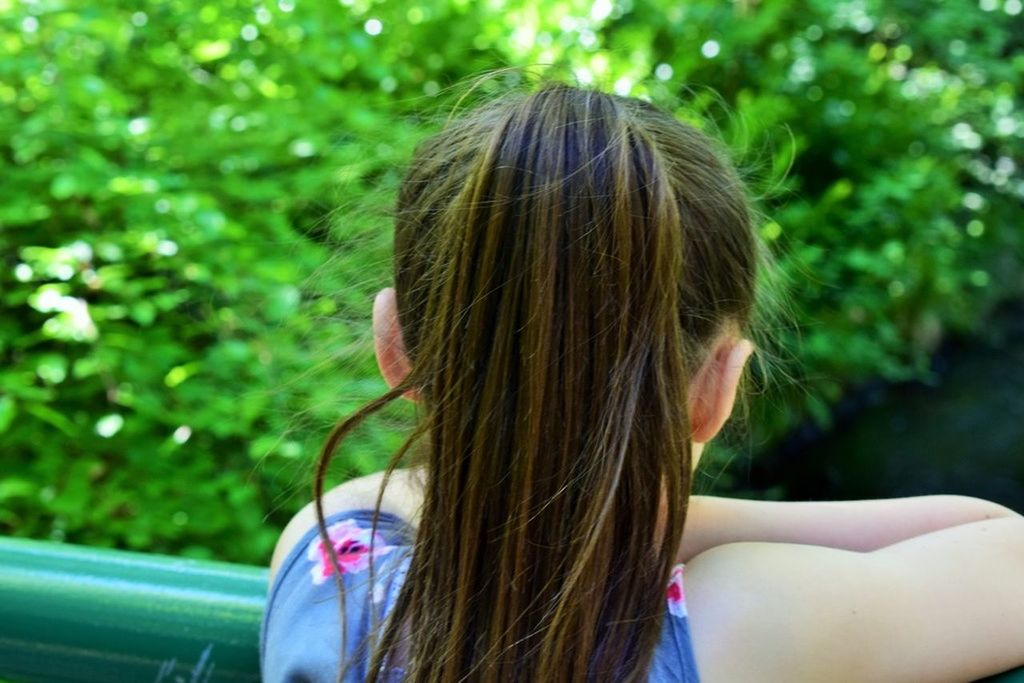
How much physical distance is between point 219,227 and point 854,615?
1.56 metres

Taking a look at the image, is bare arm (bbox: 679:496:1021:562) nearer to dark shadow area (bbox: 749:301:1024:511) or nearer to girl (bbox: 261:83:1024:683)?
girl (bbox: 261:83:1024:683)

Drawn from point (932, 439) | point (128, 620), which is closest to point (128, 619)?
point (128, 620)

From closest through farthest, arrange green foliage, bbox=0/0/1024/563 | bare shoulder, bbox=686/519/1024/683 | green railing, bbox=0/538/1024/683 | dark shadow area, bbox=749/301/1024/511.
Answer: bare shoulder, bbox=686/519/1024/683 → green railing, bbox=0/538/1024/683 → green foliage, bbox=0/0/1024/563 → dark shadow area, bbox=749/301/1024/511

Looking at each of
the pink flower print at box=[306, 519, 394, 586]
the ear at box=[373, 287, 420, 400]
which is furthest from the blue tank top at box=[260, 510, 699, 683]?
the ear at box=[373, 287, 420, 400]

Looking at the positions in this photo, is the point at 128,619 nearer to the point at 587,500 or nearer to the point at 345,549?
the point at 345,549

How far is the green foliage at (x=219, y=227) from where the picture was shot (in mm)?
1886

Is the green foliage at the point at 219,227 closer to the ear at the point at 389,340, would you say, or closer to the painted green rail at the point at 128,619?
the ear at the point at 389,340

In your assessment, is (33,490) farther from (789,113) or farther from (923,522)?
(789,113)

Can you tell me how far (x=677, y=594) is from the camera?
31.4 inches

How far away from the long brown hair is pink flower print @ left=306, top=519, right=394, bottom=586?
96mm

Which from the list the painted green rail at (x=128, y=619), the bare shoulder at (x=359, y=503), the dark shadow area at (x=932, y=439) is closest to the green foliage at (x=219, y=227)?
the bare shoulder at (x=359, y=503)

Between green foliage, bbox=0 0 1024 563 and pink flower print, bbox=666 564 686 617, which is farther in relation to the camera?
green foliage, bbox=0 0 1024 563

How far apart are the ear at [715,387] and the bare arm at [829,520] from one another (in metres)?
0.11

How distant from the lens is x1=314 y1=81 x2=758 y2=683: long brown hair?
0.75 m
